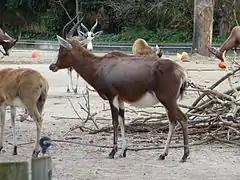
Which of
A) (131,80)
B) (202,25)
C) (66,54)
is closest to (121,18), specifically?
(202,25)

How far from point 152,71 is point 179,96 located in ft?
1.61

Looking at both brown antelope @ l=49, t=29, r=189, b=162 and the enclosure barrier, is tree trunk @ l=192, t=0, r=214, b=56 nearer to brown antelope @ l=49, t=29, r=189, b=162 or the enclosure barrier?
brown antelope @ l=49, t=29, r=189, b=162

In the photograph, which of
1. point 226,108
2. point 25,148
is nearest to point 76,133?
point 25,148

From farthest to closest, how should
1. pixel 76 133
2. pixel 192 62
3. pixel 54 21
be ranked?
pixel 54 21
pixel 192 62
pixel 76 133

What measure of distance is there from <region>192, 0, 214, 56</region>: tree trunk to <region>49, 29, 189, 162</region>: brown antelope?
2166 cm

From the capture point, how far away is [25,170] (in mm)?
3102

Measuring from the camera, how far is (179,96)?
8188 millimetres

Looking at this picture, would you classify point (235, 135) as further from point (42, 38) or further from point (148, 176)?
point (42, 38)

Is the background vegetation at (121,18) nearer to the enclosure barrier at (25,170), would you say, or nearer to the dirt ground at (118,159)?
the dirt ground at (118,159)

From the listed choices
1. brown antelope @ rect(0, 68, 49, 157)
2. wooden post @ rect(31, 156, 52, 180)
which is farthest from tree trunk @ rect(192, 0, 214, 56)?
wooden post @ rect(31, 156, 52, 180)

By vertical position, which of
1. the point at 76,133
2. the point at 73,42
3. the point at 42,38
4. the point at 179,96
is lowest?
the point at 42,38

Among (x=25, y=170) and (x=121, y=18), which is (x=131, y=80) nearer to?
(x=25, y=170)

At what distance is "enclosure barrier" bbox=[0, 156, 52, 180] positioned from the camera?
3.09 m

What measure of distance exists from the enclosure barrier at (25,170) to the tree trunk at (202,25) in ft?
89.3
